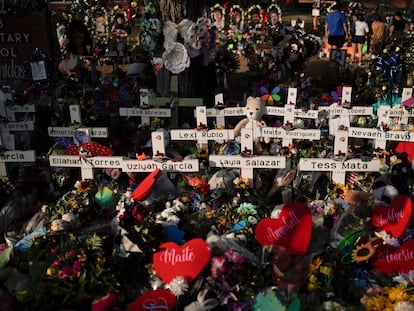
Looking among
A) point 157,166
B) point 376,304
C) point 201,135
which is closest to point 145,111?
point 201,135

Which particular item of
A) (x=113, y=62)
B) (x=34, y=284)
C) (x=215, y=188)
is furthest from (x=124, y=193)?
(x=113, y=62)

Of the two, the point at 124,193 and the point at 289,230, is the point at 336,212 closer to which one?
the point at 289,230

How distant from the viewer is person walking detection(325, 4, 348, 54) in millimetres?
10922

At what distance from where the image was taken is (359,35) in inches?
455

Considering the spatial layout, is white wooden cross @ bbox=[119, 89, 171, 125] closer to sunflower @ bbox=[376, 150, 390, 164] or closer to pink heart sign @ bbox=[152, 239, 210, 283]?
sunflower @ bbox=[376, 150, 390, 164]

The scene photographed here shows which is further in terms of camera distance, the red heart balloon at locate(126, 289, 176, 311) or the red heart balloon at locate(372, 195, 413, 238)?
the red heart balloon at locate(372, 195, 413, 238)

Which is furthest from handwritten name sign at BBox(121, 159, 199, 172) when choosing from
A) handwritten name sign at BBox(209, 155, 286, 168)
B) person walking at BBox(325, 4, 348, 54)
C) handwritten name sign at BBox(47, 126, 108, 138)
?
person walking at BBox(325, 4, 348, 54)

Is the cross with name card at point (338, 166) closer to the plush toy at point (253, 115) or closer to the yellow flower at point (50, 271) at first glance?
the plush toy at point (253, 115)

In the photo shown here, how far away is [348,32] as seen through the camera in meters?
12.2

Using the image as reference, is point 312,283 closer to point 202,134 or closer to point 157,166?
point 157,166

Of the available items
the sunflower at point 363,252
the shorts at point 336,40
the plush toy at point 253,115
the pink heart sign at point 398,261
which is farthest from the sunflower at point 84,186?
the shorts at point 336,40

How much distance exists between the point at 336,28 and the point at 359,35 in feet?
2.96

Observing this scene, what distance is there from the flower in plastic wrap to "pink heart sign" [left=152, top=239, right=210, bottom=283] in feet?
11.5

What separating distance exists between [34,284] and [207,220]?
60.2 inches
